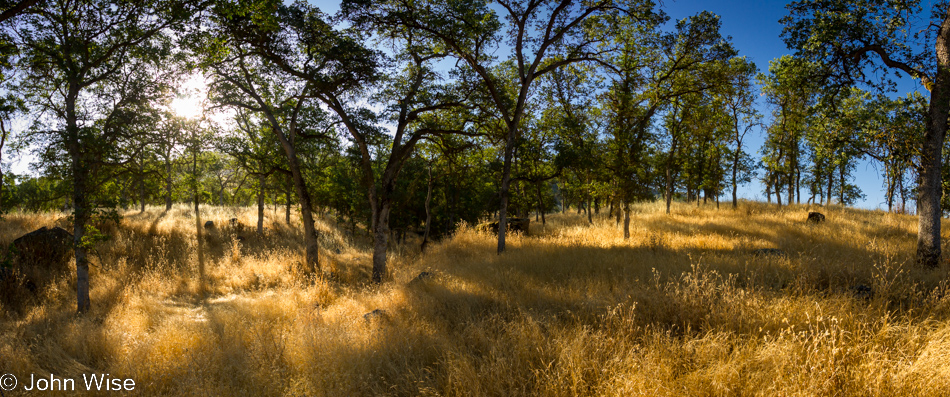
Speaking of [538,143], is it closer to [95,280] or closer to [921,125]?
[921,125]

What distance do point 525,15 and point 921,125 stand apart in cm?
1052

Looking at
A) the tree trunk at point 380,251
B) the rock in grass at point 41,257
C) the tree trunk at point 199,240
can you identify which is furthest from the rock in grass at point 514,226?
the rock in grass at point 41,257

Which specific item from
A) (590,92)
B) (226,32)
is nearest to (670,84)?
(590,92)

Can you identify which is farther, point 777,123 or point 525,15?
point 777,123

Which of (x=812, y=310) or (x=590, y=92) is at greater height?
(x=590, y=92)

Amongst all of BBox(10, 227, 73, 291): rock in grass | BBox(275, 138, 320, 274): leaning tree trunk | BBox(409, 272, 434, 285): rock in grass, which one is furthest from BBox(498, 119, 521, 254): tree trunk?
BBox(10, 227, 73, 291): rock in grass

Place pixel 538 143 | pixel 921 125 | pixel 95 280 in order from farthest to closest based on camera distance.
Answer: pixel 538 143 → pixel 95 280 → pixel 921 125

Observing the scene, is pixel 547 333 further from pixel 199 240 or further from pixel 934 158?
pixel 199 240

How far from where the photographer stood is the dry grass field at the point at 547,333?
130 inches

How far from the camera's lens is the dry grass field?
3303 millimetres

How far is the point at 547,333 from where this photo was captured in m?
4.70

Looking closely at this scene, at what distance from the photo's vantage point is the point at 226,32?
10.0 meters

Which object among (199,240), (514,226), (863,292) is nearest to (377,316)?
(863,292)

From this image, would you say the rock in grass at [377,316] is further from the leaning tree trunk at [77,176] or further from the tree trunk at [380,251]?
the leaning tree trunk at [77,176]
